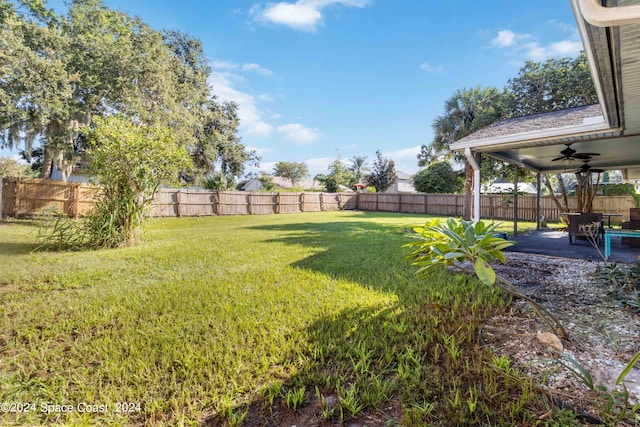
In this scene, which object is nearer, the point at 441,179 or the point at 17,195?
the point at 17,195

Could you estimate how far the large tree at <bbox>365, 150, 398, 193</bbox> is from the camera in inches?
1235

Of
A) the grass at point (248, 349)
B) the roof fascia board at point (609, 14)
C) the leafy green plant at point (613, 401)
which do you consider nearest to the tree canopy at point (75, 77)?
the grass at point (248, 349)

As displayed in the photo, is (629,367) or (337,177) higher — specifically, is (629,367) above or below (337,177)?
below

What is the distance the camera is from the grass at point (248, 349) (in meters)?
1.64

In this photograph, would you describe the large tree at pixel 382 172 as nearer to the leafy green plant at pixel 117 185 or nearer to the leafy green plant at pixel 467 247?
the leafy green plant at pixel 117 185

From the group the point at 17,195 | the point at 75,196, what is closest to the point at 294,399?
the point at 17,195

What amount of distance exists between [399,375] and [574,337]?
153 centimetres

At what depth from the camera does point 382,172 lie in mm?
31500

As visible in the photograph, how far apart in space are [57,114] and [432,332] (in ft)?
44.9

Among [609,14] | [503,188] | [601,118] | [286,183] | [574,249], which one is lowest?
[574,249]

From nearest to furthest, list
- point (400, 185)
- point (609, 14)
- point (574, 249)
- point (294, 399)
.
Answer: point (609, 14) < point (294, 399) < point (574, 249) < point (400, 185)

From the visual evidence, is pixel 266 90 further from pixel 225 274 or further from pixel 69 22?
pixel 225 274

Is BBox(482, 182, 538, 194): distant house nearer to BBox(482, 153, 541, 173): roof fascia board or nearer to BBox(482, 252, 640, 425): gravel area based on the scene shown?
BBox(482, 153, 541, 173): roof fascia board

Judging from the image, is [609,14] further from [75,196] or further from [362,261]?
[75,196]
